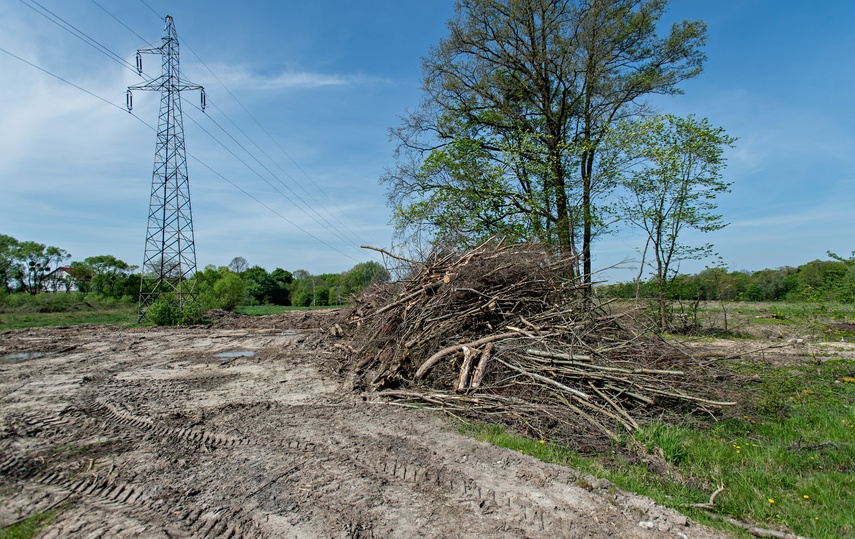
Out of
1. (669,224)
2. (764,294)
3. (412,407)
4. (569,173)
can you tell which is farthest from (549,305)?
(764,294)

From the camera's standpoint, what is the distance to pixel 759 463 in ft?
12.4

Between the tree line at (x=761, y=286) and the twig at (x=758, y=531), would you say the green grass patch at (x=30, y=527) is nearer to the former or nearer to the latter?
the twig at (x=758, y=531)

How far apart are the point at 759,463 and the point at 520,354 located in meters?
2.69

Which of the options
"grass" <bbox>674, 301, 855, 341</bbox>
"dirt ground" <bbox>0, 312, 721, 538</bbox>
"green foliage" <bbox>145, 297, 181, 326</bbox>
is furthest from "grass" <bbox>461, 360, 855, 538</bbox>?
"green foliage" <bbox>145, 297, 181, 326</bbox>

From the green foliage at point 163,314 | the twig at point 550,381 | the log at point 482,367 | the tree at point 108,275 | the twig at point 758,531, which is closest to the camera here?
the twig at point 758,531

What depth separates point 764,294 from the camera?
57.2ft

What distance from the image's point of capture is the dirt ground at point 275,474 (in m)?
2.87

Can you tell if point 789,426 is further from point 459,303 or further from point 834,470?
point 459,303

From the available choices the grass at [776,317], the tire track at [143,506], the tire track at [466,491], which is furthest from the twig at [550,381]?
the grass at [776,317]

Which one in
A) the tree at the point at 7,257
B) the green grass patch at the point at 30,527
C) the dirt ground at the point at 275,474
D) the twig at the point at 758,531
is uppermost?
the tree at the point at 7,257

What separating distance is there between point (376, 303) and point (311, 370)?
8.03 feet

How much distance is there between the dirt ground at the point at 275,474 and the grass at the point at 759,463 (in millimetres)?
357

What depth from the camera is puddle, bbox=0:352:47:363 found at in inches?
415

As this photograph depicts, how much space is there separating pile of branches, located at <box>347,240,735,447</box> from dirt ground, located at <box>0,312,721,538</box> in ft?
2.41
